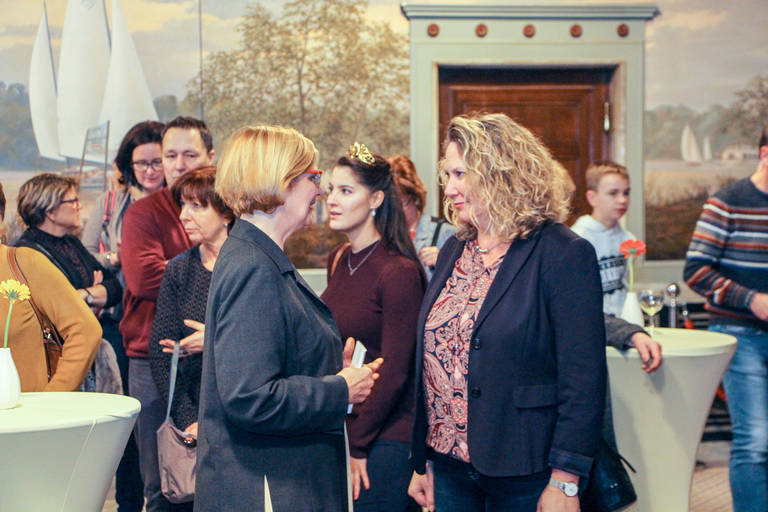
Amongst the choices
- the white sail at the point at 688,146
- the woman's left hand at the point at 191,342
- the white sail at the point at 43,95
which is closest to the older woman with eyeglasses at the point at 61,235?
the woman's left hand at the point at 191,342

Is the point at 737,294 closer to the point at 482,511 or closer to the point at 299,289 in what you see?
the point at 482,511

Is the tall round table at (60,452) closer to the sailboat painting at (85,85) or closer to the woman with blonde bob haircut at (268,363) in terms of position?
the woman with blonde bob haircut at (268,363)

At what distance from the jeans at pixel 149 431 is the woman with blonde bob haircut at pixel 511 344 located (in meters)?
1.13

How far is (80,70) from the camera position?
5.90 meters

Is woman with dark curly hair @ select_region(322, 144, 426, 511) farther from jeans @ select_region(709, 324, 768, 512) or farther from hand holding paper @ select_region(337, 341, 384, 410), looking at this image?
jeans @ select_region(709, 324, 768, 512)

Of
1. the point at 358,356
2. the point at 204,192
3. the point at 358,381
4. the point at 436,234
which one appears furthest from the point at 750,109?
the point at 358,381

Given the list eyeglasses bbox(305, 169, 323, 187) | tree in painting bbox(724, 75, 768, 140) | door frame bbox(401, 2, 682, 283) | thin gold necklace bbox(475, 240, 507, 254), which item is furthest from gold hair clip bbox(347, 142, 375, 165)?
tree in painting bbox(724, 75, 768, 140)

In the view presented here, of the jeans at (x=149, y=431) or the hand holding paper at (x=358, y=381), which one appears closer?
the hand holding paper at (x=358, y=381)

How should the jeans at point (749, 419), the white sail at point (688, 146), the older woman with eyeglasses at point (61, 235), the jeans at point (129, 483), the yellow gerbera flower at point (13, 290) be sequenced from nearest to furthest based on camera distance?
1. the yellow gerbera flower at point (13, 290)
2. the jeans at point (749, 419)
3. the older woman with eyeglasses at point (61, 235)
4. the jeans at point (129, 483)
5. the white sail at point (688, 146)

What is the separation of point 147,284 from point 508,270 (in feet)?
5.06

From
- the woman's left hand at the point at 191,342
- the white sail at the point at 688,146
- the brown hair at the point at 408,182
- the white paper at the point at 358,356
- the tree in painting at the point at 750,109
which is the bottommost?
the woman's left hand at the point at 191,342

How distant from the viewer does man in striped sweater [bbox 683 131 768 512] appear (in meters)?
3.36

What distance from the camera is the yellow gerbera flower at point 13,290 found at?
8.01 feet

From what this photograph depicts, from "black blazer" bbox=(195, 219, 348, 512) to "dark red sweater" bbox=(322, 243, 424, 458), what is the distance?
68cm
